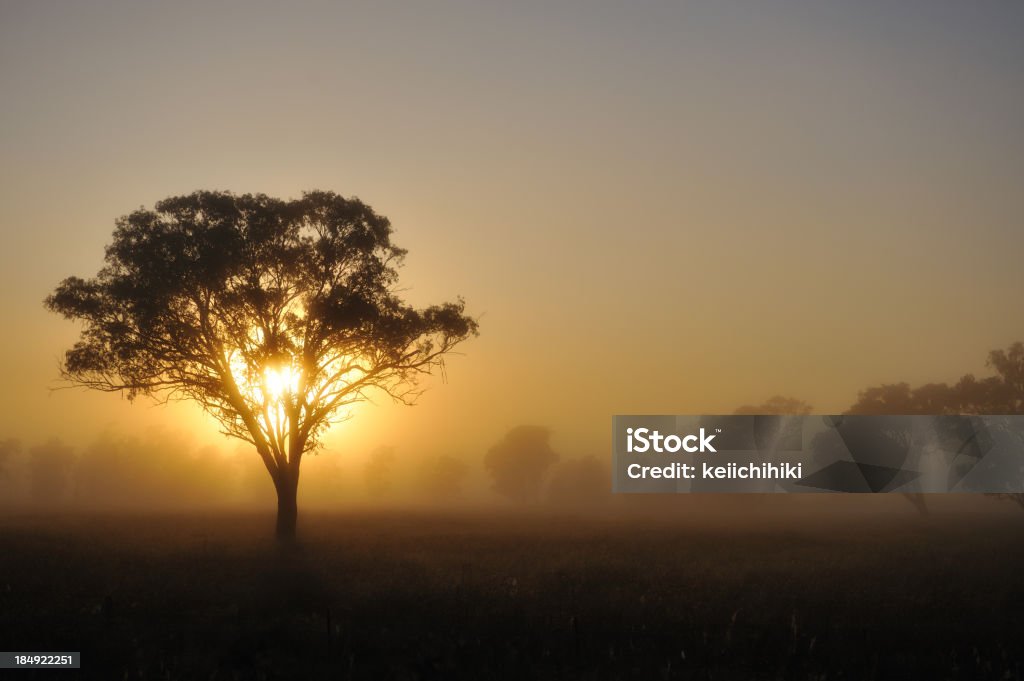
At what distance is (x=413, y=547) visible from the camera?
3834cm

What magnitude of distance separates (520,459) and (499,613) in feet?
541

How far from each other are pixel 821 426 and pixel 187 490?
15766 centimetres

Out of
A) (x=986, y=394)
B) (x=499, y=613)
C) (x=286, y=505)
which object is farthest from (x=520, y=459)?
(x=499, y=613)

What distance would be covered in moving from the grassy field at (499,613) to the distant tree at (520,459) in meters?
148

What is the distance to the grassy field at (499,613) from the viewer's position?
1576cm

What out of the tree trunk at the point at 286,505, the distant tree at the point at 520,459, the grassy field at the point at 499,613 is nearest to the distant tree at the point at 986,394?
the grassy field at the point at 499,613

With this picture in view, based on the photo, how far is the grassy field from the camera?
15.8 metres

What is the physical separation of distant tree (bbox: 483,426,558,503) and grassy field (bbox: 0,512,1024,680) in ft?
486

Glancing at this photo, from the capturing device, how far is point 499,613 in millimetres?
20047

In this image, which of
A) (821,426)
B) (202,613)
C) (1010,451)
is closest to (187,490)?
(821,426)

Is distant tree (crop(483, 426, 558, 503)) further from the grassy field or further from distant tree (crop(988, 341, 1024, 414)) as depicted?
the grassy field

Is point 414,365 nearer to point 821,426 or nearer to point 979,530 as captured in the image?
point 821,426

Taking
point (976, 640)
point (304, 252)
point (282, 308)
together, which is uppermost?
point (304, 252)

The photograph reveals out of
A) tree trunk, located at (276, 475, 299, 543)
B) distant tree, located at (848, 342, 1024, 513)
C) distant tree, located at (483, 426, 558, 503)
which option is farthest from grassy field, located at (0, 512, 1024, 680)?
distant tree, located at (483, 426, 558, 503)
